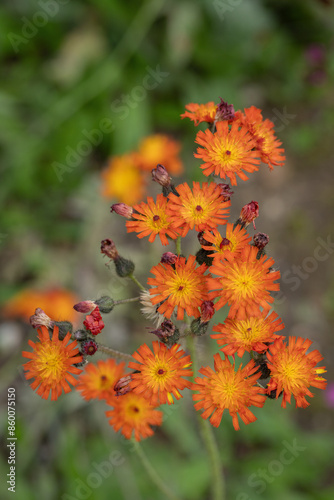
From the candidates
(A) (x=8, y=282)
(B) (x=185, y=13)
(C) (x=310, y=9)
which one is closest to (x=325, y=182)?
(C) (x=310, y=9)

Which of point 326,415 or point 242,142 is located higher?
point 242,142

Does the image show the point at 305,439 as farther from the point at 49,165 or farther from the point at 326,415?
the point at 49,165

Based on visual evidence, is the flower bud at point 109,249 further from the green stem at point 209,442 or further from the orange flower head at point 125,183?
the orange flower head at point 125,183

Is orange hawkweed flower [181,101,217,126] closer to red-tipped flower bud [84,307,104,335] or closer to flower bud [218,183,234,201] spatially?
flower bud [218,183,234,201]

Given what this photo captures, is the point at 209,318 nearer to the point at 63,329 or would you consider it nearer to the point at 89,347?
the point at 89,347
